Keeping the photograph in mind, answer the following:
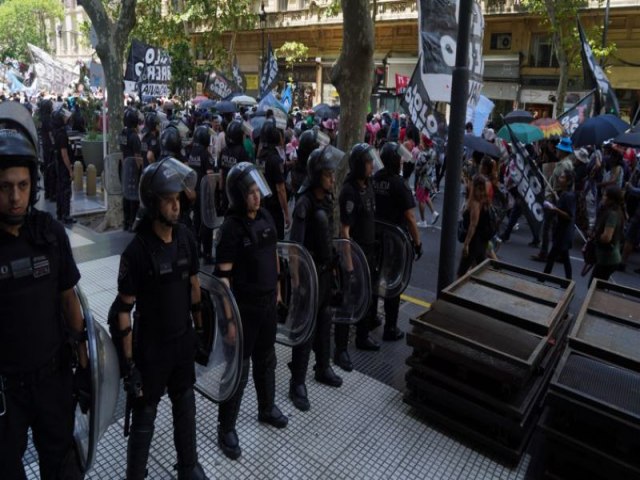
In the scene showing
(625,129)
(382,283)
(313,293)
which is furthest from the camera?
(625,129)

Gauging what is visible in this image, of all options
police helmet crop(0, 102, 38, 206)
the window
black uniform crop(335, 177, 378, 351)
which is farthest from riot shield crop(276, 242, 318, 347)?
the window

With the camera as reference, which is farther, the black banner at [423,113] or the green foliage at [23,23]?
the green foliage at [23,23]

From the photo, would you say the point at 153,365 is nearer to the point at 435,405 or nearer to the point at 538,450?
the point at 435,405

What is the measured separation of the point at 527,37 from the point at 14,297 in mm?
26524

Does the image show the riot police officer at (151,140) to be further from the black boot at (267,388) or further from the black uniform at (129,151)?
the black boot at (267,388)

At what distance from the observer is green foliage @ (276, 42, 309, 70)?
98.0 ft

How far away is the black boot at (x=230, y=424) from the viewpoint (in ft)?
11.4

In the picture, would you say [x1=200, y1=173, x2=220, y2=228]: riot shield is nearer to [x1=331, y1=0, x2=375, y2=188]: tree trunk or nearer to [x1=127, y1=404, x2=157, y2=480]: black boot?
[x1=331, y1=0, x2=375, y2=188]: tree trunk

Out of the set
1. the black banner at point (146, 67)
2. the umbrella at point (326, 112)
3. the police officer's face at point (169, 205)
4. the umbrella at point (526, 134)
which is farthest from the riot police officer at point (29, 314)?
the umbrella at point (326, 112)

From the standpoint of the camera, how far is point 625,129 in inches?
401

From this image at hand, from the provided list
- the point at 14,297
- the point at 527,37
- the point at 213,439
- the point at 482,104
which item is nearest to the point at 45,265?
the point at 14,297

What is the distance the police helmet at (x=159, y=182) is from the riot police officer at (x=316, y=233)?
4.25 ft

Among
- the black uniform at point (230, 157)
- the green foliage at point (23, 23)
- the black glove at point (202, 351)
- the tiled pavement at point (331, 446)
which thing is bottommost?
the tiled pavement at point (331, 446)

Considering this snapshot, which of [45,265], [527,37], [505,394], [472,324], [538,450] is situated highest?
[527,37]
